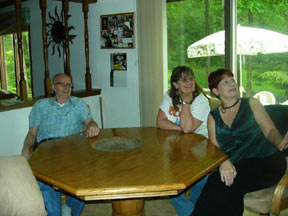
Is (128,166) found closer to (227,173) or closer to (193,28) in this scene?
(227,173)

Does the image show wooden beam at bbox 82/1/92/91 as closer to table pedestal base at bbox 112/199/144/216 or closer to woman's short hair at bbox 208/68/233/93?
woman's short hair at bbox 208/68/233/93

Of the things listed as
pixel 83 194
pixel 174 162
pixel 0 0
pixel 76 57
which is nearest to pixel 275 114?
pixel 174 162

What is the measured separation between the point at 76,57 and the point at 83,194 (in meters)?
3.47

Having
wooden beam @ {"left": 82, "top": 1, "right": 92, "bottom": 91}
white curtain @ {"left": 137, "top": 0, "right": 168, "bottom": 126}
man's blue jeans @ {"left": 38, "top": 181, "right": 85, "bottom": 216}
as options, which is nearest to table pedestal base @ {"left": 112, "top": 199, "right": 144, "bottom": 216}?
man's blue jeans @ {"left": 38, "top": 181, "right": 85, "bottom": 216}

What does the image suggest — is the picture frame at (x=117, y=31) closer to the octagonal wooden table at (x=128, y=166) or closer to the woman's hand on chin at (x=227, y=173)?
the octagonal wooden table at (x=128, y=166)

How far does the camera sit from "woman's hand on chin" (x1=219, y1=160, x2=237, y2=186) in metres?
2.08

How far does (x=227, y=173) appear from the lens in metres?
2.08

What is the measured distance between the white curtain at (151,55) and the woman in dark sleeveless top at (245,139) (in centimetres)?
144

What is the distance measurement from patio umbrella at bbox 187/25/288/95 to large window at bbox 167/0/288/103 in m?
0.02

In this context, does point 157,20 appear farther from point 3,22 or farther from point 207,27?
point 3,22

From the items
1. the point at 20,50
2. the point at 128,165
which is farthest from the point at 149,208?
the point at 20,50

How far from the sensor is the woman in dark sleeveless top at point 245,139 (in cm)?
217

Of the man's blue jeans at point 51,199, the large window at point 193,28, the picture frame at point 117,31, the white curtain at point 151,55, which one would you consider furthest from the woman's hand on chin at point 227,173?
the picture frame at point 117,31

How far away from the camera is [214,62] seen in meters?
3.70
